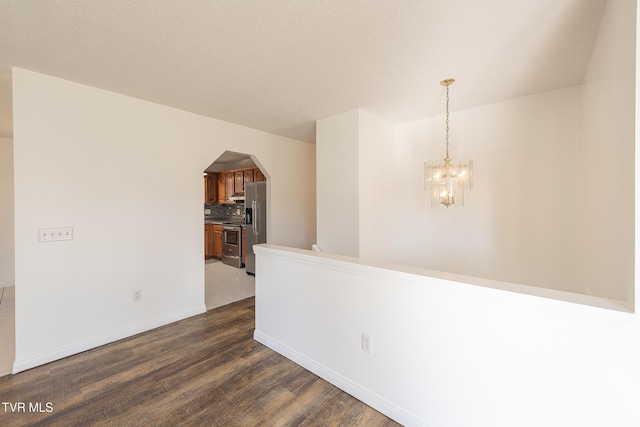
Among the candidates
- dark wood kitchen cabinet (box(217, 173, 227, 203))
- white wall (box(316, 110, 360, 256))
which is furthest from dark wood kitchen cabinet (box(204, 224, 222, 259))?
white wall (box(316, 110, 360, 256))

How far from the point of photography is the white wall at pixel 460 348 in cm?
105

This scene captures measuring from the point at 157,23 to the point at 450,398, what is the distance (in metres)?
2.79

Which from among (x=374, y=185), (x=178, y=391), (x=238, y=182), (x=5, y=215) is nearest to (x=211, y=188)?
(x=238, y=182)

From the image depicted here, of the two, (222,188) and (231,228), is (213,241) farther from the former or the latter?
(222,188)

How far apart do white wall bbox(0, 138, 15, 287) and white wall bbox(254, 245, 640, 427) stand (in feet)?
16.9

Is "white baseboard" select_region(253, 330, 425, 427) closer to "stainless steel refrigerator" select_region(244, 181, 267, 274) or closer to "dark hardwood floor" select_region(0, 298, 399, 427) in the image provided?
"dark hardwood floor" select_region(0, 298, 399, 427)

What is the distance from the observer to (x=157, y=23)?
1608mm

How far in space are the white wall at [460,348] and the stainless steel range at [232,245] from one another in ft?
12.2

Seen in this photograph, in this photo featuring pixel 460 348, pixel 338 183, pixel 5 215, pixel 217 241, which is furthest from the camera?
pixel 217 241

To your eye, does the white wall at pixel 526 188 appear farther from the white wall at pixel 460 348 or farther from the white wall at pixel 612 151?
the white wall at pixel 460 348

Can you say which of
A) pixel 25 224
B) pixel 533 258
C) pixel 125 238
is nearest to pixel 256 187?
pixel 125 238

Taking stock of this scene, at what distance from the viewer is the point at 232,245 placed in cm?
582

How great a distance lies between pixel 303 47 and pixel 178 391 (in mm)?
2656

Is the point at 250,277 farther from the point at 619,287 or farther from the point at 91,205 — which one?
the point at 619,287
